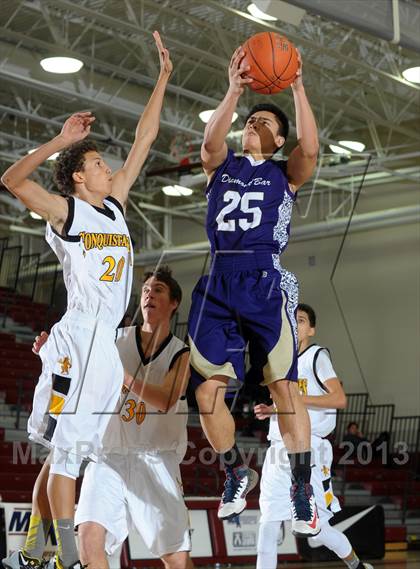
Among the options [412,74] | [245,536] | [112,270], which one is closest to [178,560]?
[112,270]

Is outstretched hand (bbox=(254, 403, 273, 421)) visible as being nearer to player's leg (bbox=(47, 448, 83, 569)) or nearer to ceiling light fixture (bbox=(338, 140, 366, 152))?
player's leg (bbox=(47, 448, 83, 569))

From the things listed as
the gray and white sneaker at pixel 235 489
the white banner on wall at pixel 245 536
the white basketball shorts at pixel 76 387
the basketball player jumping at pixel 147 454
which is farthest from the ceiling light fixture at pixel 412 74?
the white basketball shorts at pixel 76 387

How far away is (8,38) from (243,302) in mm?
11780

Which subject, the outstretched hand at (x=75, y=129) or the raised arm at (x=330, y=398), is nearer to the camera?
the outstretched hand at (x=75, y=129)

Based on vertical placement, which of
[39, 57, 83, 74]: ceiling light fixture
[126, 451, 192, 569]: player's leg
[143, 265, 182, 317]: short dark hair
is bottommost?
[126, 451, 192, 569]: player's leg

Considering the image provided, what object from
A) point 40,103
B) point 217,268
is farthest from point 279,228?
point 40,103

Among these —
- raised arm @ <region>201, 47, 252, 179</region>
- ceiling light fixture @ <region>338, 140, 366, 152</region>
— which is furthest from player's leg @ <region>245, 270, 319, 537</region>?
ceiling light fixture @ <region>338, 140, 366, 152</region>

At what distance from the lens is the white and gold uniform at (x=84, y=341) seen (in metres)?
4.62

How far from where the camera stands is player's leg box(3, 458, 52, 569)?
15.7 ft

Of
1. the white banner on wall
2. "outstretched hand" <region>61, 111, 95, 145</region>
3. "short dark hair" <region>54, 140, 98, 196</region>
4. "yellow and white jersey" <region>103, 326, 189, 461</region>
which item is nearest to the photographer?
"outstretched hand" <region>61, 111, 95, 145</region>

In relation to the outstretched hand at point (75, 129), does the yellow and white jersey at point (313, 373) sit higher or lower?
lower

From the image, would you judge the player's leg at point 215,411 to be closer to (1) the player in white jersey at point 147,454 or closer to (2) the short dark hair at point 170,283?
(1) the player in white jersey at point 147,454

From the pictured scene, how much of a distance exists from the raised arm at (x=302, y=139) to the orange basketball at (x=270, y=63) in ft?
0.24

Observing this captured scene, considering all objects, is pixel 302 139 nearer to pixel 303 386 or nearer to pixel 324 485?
pixel 303 386
